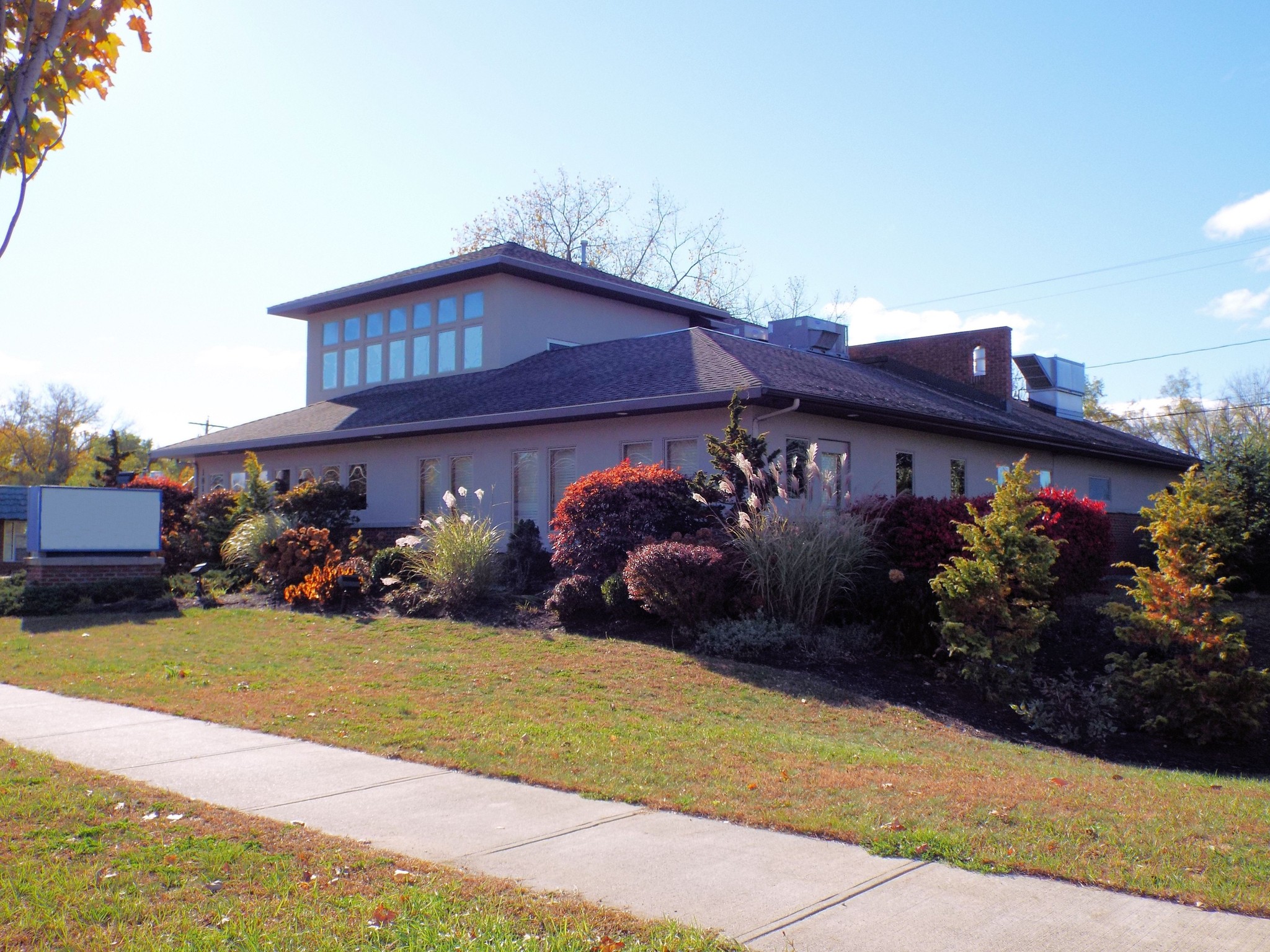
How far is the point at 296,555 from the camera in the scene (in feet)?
57.0

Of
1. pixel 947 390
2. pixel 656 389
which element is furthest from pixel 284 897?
pixel 947 390

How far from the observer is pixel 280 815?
584 cm

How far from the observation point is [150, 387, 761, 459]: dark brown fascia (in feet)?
50.7

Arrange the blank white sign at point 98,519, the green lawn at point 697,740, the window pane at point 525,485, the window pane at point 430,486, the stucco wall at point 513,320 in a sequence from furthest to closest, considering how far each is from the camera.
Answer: the stucco wall at point 513,320 → the window pane at point 430,486 → the window pane at point 525,485 → the blank white sign at point 98,519 → the green lawn at point 697,740

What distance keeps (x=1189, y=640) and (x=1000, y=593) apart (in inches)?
69.6

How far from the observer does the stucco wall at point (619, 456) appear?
55.2ft

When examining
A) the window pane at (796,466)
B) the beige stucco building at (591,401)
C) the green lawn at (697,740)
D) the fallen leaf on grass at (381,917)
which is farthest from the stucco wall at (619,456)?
the fallen leaf on grass at (381,917)

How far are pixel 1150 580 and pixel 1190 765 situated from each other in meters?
1.98

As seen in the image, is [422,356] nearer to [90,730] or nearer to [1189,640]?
[90,730]

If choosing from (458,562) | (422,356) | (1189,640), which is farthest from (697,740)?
→ (422,356)

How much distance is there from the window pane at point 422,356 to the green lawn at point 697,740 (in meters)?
10.7

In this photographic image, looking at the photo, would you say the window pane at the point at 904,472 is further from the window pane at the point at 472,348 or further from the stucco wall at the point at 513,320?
the window pane at the point at 472,348

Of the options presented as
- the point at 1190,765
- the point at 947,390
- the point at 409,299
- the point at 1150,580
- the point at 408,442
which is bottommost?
the point at 1190,765

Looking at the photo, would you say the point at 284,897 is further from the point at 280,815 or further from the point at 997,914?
the point at 997,914
